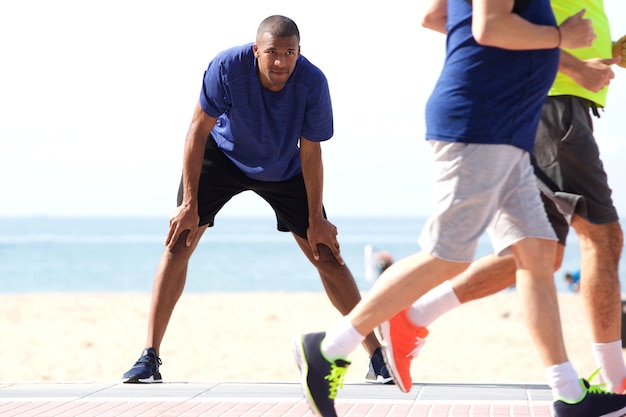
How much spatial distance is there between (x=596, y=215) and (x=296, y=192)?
5.80ft

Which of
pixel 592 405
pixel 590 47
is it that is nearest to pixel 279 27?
pixel 590 47

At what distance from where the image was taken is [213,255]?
59844 mm

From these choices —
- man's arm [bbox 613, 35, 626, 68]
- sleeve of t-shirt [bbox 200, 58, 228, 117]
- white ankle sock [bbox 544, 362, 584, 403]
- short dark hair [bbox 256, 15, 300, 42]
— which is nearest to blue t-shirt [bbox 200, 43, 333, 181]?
sleeve of t-shirt [bbox 200, 58, 228, 117]

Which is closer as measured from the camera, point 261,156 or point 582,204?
point 582,204

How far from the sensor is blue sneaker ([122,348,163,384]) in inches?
211

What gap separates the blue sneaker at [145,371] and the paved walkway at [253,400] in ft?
0.17

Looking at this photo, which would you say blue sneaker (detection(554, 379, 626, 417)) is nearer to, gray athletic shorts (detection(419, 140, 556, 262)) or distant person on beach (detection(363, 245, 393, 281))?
gray athletic shorts (detection(419, 140, 556, 262))

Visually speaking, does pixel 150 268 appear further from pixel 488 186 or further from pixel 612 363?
pixel 488 186

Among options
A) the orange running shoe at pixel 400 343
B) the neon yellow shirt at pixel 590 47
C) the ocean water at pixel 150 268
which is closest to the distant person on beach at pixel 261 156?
the neon yellow shirt at pixel 590 47

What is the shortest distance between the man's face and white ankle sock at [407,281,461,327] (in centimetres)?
154

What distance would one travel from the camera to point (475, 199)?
3521 millimetres

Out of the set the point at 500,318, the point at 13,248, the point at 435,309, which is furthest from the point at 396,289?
the point at 13,248

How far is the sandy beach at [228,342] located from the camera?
11.3 m

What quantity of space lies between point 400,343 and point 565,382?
0.64 metres
